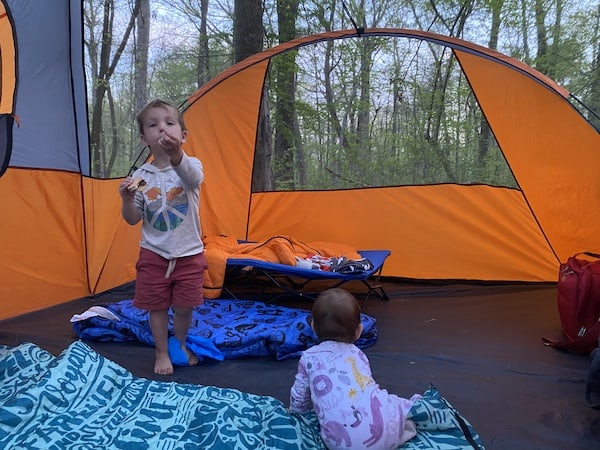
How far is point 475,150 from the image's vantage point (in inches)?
150

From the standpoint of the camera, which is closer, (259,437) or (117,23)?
(259,437)

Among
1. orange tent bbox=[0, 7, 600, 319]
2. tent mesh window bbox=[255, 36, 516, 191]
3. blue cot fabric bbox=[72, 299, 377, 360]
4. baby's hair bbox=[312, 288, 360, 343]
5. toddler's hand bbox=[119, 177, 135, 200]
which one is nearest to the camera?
baby's hair bbox=[312, 288, 360, 343]

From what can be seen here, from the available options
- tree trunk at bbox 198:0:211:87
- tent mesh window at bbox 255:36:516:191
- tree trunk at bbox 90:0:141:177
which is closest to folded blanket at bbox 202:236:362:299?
tent mesh window at bbox 255:36:516:191

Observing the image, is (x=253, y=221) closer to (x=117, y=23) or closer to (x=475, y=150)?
(x=475, y=150)

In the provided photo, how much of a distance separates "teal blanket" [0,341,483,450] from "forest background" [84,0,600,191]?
6.37ft

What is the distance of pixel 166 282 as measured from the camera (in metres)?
2.19

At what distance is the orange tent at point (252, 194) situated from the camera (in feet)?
9.51

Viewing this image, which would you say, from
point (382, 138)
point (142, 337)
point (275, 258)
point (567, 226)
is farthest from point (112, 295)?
point (567, 226)

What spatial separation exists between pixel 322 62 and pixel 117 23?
18.9 feet

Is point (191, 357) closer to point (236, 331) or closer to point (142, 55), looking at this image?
point (236, 331)

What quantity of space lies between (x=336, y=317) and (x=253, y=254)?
188 centimetres

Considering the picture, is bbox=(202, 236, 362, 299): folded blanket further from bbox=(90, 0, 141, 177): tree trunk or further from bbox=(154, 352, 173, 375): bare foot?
bbox=(90, 0, 141, 177): tree trunk

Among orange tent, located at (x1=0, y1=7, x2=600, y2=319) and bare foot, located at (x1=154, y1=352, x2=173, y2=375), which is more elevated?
orange tent, located at (x1=0, y1=7, x2=600, y2=319)

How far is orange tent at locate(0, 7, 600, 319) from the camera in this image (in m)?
2.90
